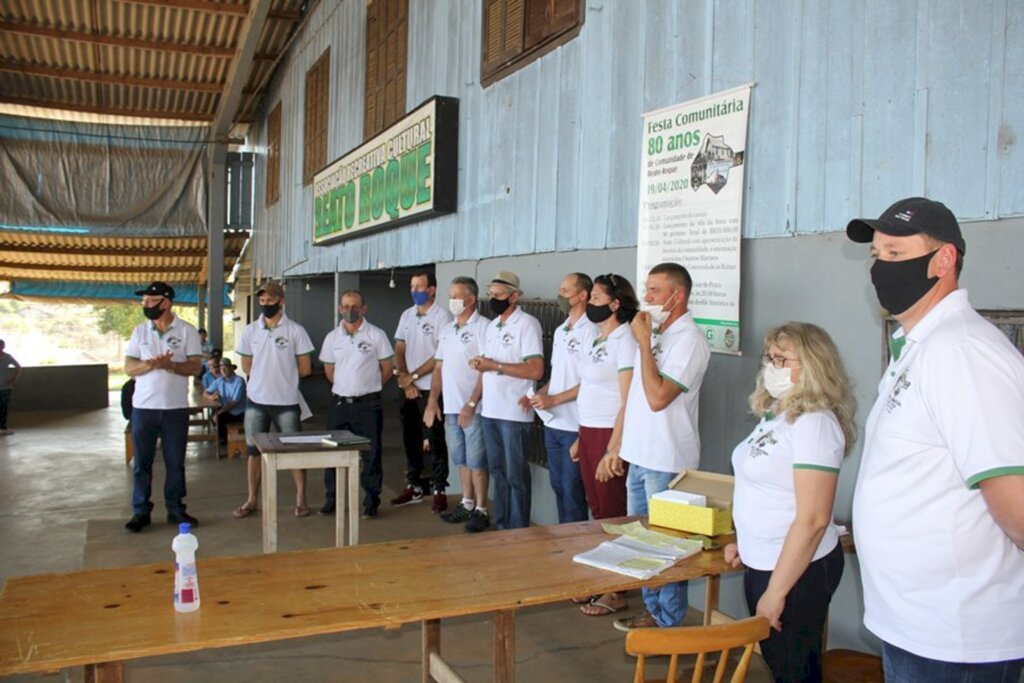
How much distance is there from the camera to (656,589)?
377 cm

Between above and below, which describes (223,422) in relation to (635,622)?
above

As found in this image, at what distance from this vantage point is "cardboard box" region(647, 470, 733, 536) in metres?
2.99

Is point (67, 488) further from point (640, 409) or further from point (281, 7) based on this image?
point (281, 7)

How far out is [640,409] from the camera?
148 inches

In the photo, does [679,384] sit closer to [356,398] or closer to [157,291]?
[356,398]

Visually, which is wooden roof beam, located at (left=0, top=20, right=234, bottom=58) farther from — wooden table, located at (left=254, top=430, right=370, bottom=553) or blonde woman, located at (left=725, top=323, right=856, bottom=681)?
blonde woman, located at (left=725, top=323, right=856, bottom=681)

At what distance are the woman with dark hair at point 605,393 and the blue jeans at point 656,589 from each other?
288 mm

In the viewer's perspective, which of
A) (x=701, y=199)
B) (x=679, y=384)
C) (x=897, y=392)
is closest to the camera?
(x=897, y=392)

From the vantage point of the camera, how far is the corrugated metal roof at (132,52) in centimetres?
1191

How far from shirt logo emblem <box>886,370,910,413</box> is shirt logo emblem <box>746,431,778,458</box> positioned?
64cm

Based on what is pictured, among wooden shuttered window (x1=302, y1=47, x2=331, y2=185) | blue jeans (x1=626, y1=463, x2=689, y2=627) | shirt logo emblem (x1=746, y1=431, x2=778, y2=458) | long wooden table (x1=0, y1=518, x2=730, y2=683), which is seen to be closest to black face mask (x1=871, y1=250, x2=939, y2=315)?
shirt logo emblem (x1=746, y1=431, x2=778, y2=458)

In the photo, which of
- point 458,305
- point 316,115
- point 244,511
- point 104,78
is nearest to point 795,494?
point 458,305

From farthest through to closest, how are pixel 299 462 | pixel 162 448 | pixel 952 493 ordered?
1. pixel 162 448
2. pixel 299 462
3. pixel 952 493

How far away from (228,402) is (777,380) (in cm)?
796
